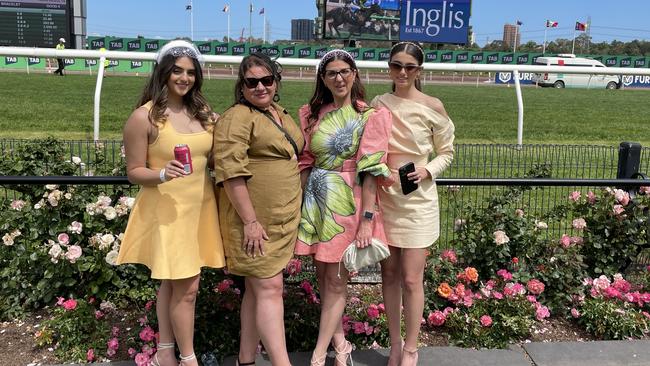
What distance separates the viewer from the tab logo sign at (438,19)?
1441 inches

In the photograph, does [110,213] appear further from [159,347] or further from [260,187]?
[260,187]

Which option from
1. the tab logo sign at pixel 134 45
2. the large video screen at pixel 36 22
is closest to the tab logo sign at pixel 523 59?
the tab logo sign at pixel 134 45

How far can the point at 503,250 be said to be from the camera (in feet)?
13.3

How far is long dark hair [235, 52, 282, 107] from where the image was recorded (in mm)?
2762

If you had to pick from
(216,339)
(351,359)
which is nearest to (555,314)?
(351,359)

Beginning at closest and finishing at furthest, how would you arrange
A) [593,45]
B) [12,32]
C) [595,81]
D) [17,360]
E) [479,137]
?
[17,360], [479,137], [595,81], [12,32], [593,45]

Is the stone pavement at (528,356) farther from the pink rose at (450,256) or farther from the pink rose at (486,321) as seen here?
the pink rose at (450,256)

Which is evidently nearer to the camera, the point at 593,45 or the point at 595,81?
the point at 595,81

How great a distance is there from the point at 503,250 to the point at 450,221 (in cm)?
97

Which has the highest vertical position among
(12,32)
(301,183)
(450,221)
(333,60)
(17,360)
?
(12,32)

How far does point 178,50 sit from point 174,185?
2.11ft

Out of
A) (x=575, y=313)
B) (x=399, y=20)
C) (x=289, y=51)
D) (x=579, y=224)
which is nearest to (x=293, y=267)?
(x=575, y=313)

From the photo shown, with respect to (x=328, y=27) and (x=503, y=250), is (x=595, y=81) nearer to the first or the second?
(x=328, y=27)

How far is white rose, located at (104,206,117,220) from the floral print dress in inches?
55.5
